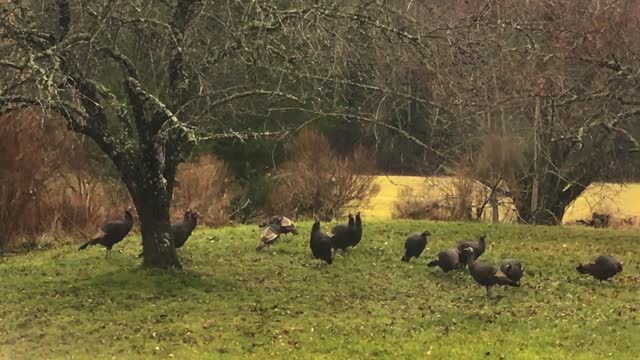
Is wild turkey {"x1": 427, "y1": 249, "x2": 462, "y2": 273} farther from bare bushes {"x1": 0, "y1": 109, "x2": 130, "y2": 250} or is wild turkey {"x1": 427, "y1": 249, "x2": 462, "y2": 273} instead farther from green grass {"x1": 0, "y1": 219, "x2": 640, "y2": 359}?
bare bushes {"x1": 0, "y1": 109, "x2": 130, "y2": 250}

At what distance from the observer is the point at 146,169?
30.5 ft

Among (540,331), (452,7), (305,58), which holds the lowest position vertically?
(540,331)

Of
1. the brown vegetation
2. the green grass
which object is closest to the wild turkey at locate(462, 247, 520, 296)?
the green grass

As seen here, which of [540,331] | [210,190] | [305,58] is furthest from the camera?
[210,190]

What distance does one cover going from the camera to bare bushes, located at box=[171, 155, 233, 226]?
20188 mm

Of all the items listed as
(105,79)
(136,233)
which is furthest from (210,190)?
(105,79)

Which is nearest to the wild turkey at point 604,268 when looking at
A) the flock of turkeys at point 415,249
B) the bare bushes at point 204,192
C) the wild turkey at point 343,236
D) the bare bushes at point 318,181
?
the flock of turkeys at point 415,249

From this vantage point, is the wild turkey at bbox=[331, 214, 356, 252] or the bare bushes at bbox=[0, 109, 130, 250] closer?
the wild turkey at bbox=[331, 214, 356, 252]

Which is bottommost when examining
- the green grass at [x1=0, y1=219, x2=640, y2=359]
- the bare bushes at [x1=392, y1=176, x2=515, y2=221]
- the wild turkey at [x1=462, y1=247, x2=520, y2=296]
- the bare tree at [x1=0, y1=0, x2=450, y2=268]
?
the green grass at [x1=0, y1=219, x2=640, y2=359]

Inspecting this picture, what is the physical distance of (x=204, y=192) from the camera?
67.6 ft

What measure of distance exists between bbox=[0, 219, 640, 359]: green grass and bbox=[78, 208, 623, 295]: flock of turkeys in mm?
196

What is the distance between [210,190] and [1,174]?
6.47 metres

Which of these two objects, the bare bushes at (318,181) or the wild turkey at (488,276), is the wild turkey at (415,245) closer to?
the wild turkey at (488,276)

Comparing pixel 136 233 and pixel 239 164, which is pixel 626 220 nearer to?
pixel 239 164
